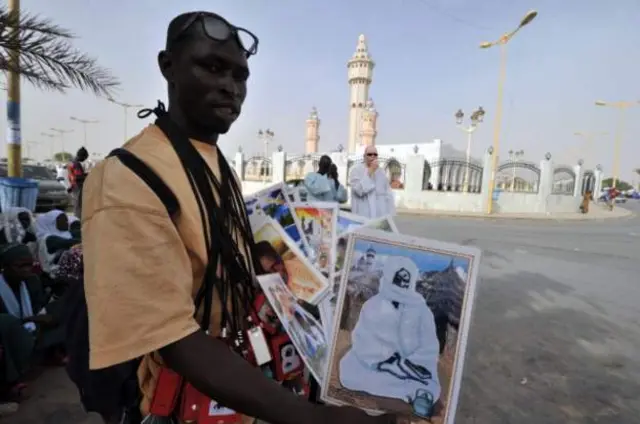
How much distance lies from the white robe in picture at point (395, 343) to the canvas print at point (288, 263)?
0.16 metres

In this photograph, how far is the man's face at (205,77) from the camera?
0.81 m

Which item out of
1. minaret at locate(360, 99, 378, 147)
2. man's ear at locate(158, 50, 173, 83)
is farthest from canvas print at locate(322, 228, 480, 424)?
minaret at locate(360, 99, 378, 147)

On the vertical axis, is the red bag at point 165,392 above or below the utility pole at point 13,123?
below

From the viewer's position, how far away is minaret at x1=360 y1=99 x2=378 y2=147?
41219mm

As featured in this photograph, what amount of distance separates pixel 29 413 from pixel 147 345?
2325 millimetres

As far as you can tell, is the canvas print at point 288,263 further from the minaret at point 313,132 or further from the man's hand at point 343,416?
the minaret at point 313,132

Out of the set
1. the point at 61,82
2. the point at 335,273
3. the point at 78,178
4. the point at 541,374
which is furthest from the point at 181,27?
the point at 78,178

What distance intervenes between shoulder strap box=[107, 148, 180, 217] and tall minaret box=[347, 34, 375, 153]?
42896mm

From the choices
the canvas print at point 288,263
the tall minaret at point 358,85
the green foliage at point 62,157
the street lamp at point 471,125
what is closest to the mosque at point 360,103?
the tall minaret at point 358,85

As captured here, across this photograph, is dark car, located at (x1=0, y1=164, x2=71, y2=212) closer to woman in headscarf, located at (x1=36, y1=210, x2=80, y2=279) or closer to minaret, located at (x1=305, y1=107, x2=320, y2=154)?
woman in headscarf, located at (x1=36, y1=210, x2=80, y2=279)

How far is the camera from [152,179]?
699 mm

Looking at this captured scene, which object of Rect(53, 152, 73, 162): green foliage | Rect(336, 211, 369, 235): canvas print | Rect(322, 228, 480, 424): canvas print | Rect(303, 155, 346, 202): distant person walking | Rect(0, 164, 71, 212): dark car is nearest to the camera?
Rect(322, 228, 480, 424): canvas print

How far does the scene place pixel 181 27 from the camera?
2.71ft

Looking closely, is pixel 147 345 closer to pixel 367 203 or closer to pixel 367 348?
pixel 367 348
